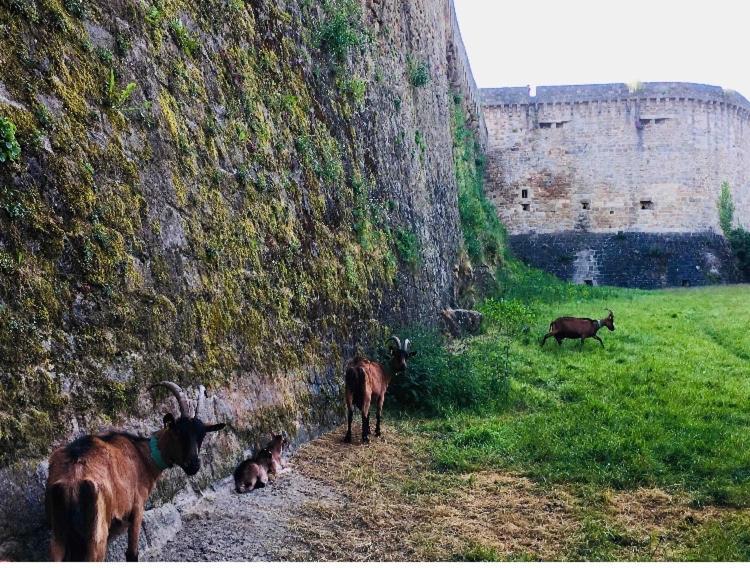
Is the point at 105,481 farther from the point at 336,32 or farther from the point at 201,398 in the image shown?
the point at 336,32

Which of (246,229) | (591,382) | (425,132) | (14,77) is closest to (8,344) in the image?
(14,77)

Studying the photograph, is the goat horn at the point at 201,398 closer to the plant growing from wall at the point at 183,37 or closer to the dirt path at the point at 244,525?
the dirt path at the point at 244,525

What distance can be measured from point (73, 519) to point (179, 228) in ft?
9.25

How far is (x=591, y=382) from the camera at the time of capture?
10.4 meters

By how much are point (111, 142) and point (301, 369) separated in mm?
3245

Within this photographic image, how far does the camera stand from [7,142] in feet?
13.1

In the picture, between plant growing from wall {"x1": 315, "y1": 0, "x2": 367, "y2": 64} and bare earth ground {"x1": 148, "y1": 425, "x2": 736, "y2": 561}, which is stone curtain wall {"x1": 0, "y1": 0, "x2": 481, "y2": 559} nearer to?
plant growing from wall {"x1": 315, "y1": 0, "x2": 367, "y2": 64}

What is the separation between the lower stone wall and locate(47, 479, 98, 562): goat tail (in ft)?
92.8

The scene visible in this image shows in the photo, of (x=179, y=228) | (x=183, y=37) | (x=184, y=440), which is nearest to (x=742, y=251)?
(x=183, y=37)

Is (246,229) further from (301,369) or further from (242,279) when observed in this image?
(301,369)

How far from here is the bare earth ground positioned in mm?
4602

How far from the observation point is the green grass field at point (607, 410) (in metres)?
6.15

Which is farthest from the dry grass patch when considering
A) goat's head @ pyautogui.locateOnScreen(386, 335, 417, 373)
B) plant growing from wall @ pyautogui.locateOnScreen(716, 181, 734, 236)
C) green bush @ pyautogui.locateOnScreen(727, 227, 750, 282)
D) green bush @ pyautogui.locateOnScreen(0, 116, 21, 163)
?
plant growing from wall @ pyautogui.locateOnScreen(716, 181, 734, 236)

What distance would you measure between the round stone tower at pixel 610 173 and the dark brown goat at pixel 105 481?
27411 mm
